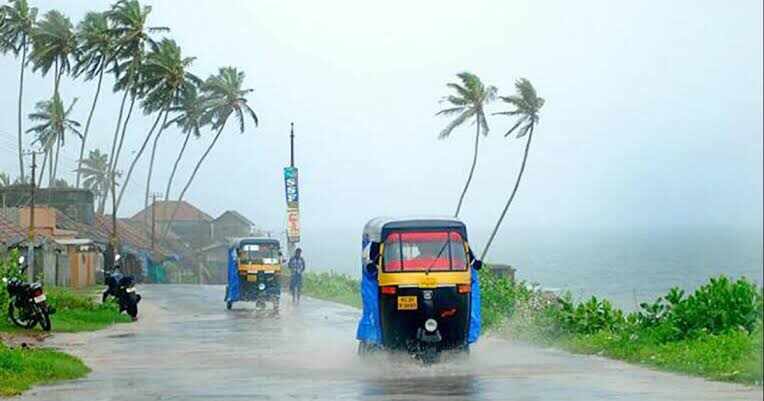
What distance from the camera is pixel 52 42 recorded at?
7675 cm

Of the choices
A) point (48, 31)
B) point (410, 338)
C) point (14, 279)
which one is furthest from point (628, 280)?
point (410, 338)

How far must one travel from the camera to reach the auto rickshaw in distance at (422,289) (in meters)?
18.4

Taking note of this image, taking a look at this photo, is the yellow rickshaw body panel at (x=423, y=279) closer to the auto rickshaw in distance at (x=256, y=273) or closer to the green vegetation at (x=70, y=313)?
the green vegetation at (x=70, y=313)

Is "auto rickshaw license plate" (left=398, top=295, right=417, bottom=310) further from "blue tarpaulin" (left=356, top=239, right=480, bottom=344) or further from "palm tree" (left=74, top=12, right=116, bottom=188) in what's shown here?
"palm tree" (left=74, top=12, right=116, bottom=188)

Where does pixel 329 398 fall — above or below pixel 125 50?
below

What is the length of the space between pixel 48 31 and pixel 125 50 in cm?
684

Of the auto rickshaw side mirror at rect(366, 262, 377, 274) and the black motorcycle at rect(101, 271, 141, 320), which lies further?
the black motorcycle at rect(101, 271, 141, 320)

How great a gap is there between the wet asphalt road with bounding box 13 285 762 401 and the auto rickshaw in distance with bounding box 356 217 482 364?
462mm

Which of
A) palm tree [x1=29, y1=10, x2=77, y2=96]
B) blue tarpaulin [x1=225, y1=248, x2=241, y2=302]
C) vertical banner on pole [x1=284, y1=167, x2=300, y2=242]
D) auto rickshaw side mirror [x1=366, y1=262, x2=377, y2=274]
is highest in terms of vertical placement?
palm tree [x1=29, y1=10, x2=77, y2=96]

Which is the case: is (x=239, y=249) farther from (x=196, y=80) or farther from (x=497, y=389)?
(x=196, y=80)

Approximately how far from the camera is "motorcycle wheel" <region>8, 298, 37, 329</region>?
28312 mm

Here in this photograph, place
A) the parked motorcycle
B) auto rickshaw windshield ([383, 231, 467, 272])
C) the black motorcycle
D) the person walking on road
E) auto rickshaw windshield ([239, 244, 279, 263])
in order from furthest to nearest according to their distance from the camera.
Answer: the person walking on road < auto rickshaw windshield ([239, 244, 279, 263]) < the black motorcycle < the parked motorcycle < auto rickshaw windshield ([383, 231, 467, 272])

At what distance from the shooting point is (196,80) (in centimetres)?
7869

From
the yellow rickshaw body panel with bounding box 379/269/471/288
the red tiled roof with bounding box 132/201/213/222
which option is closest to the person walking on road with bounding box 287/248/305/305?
the yellow rickshaw body panel with bounding box 379/269/471/288
